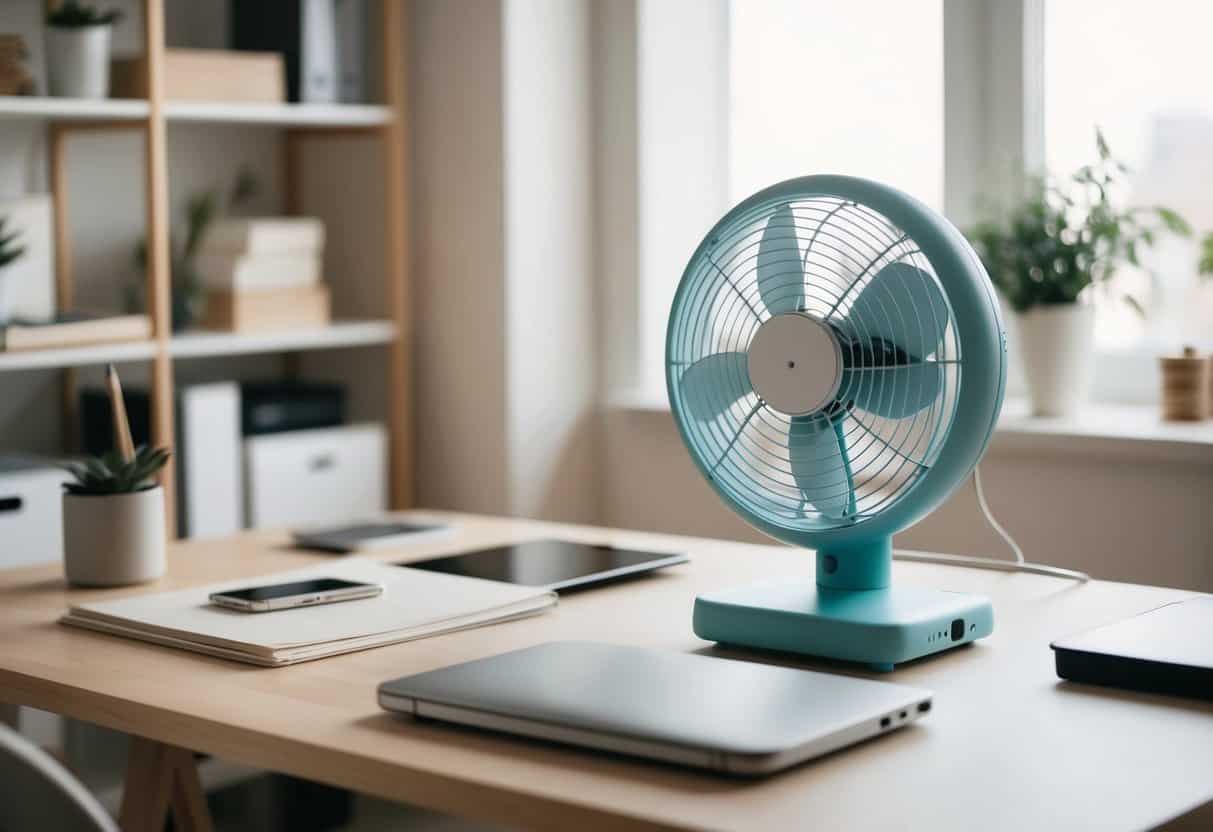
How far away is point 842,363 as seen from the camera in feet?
4.53

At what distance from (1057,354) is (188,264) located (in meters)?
1.50

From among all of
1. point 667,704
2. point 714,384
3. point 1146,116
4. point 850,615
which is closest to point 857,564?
point 850,615

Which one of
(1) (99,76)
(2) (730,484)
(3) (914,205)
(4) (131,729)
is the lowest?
(4) (131,729)

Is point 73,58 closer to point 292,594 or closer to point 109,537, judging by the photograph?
point 109,537

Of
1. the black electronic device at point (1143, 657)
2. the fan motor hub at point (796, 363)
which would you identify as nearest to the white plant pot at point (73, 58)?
the fan motor hub at point (796, 363)

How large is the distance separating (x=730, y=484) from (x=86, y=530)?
26.5 inches

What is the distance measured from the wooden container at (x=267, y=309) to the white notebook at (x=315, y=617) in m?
1.24

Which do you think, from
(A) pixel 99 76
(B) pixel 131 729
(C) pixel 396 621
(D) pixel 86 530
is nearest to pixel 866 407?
(C) pixel 396 621

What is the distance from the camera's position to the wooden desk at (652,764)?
1.00 meters

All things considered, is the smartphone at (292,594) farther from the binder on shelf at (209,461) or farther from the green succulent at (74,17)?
the green succulent at (74,17)

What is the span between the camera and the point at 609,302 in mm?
3100

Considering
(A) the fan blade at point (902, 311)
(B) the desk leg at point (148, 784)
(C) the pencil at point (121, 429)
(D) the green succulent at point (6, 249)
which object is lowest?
(B) the desk leg at point (148, 784)

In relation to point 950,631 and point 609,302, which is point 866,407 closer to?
point 950,631

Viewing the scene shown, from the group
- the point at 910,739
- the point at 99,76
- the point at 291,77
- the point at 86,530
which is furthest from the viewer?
the point at 291,77
